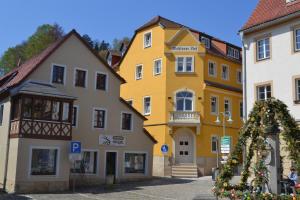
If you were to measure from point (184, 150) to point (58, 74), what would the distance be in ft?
48.7

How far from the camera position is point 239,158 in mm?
15672

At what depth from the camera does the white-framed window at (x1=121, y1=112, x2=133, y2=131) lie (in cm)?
3100

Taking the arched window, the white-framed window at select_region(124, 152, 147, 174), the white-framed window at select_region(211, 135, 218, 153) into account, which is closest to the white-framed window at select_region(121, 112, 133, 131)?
the white-framed window at select_region(124, 152, 147, 174)

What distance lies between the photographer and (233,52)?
149 feet

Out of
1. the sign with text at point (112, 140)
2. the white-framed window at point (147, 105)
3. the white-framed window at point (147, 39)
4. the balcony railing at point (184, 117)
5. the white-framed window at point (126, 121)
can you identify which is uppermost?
the white-framed window at point (147, 39)

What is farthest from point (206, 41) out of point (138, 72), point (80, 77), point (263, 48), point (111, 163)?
point (111, 163)

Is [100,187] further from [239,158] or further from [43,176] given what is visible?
[239,158]

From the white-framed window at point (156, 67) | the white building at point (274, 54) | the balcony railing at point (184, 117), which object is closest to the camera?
the white building at point (274, 54)

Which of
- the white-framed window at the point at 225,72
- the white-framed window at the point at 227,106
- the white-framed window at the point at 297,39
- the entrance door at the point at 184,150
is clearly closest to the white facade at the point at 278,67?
the white-framed window at the point at 297,39

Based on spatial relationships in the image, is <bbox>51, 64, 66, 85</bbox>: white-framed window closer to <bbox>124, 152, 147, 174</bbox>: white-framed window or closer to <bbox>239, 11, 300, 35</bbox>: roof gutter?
<bbox>124, 152, 147, 174</bbox>: white-framed window

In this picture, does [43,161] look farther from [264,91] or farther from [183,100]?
[183,100]

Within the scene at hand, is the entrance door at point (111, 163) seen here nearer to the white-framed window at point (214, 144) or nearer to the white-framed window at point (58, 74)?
the white-framed window at point (58, 74)

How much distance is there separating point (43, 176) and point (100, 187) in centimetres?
425

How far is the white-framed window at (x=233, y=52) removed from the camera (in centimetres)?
4466
